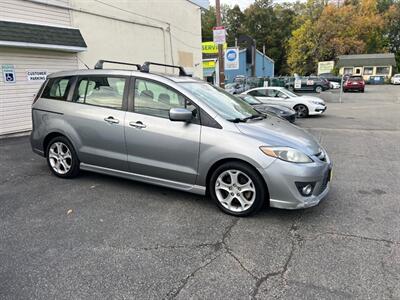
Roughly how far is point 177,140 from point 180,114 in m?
0.35

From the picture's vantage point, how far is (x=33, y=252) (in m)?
3.22

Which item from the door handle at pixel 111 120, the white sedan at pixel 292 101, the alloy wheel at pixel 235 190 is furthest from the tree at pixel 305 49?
the alloy wheel at pixel 235 190

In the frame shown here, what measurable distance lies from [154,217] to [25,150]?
16.4 ft

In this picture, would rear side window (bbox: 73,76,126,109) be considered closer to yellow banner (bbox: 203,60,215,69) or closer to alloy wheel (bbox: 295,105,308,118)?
alloy wheel (bbox: 295,105,308,118)

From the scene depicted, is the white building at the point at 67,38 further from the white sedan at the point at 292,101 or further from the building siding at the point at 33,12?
the white sedan at the point at 292,101

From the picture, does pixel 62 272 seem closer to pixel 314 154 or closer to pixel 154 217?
pixel 154 217

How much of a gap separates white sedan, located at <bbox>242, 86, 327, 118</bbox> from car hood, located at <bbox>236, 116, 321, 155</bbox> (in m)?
10.1

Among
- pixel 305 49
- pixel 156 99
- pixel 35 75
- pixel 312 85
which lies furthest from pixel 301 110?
pixel 305 49

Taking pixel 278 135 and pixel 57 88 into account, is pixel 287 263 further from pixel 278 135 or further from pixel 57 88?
pixel 57 88

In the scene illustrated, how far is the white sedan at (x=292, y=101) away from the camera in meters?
14.2

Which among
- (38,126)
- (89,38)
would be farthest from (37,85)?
(38,126)

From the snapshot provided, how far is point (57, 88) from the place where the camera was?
17.5 feet

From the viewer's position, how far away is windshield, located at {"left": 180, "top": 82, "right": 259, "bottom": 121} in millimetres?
4320

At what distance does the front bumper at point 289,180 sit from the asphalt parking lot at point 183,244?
0.28 metres
